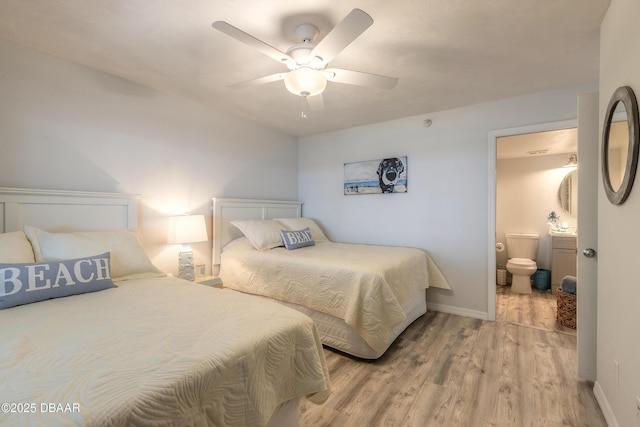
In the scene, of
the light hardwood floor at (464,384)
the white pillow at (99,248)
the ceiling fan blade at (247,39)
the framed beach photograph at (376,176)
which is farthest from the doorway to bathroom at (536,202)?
the white pillow at (99,248)

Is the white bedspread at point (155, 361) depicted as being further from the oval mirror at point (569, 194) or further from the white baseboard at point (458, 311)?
the oval mirror at point (569, 194)

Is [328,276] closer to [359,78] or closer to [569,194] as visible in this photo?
[359,78]

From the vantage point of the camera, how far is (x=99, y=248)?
1888 mm

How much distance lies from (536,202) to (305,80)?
4.56m

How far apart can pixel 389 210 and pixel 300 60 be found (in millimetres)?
2263

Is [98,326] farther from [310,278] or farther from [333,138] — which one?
[333,138]

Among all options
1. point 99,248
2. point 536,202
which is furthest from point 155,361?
point 536,202

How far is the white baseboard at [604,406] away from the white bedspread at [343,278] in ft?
3.79

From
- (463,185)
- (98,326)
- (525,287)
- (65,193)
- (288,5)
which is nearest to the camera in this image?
(98,326)

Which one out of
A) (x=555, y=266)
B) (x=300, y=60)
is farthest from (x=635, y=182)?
(x=555, y=266)

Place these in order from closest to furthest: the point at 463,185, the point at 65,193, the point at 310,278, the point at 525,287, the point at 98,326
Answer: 1. the point at 98,326
2. the point at 65,193
3. the point at 310,278
4. the point at 463,185
5. the point at 525,287

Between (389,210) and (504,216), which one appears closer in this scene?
(389,210)

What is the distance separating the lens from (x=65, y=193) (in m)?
2.11

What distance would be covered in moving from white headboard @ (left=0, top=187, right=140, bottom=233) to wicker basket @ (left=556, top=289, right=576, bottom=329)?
4.11 meters
